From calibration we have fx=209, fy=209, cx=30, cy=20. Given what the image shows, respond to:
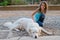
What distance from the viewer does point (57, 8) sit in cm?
1301

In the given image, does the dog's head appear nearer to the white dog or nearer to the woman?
the white dog

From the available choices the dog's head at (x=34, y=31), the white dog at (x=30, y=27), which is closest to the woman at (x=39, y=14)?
the white dog at (x=30, y=27)

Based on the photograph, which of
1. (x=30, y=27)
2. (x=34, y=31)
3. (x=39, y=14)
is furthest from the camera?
(x=39, y=14)

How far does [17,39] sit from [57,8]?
8.44m

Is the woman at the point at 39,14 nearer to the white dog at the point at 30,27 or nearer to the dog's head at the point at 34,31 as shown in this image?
the white dog at the point at 30,27

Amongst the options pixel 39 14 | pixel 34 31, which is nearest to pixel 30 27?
pixel 34 31

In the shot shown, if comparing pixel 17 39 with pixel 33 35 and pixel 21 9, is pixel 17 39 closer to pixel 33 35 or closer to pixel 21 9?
pixel 33 35

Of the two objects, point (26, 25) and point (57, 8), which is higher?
point (26, 25)

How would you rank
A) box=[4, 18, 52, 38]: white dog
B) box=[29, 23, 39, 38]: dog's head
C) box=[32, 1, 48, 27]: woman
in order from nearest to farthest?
1. box=[29, 23, 39, 38]: dog's head
2. box=[4, 18, 52, 38]: white dog
3. box=[32, 1, 48, 27]: woman

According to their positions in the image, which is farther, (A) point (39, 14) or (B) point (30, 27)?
(A) point (39, 14)

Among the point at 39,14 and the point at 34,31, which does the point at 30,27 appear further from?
the point at 39,14

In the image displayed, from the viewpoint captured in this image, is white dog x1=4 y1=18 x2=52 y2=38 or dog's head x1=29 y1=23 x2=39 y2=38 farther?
white dog x1=4 y1=18 x2=52 y2=38

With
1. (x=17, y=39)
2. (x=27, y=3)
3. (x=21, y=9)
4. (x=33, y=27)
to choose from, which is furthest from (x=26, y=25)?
(x=27, y=3)

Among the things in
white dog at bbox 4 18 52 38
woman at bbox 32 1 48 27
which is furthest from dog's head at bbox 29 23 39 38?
woman at bbox 32 1 48 27
